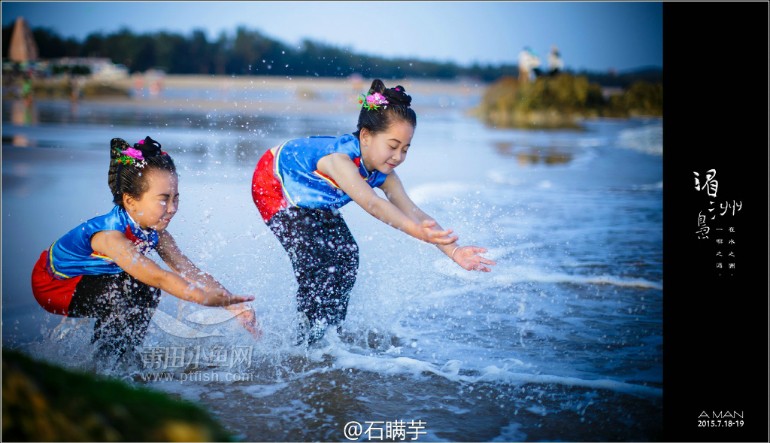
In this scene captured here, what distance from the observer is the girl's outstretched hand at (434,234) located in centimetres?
282

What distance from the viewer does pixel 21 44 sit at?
924cm

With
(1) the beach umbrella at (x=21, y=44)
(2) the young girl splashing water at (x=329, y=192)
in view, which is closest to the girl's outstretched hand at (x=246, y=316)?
(2) the young girl splashing water at (x=329, y=192)

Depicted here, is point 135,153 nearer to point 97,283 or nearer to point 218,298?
point 97,283

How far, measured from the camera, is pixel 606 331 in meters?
3.71

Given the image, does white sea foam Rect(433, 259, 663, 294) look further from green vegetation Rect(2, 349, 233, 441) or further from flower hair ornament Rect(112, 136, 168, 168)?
green vegetation Rect(2, 349, 233, 441)

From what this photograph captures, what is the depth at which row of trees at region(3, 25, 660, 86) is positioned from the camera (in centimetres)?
732

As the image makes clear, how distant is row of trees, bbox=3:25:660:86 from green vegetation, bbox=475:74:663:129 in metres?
0.78

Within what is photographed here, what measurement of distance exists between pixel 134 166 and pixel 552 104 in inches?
534

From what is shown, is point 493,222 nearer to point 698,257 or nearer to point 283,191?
point 698,257

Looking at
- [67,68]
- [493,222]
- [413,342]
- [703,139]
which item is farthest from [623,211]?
[67,68]

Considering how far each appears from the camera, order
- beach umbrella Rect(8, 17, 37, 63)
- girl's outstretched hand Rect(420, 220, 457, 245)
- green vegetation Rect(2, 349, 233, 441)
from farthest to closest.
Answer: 1. beach umbrella Rect(8, 17, 37, 63)
2. girl's outstretched hand Rect(420, 220, 457, 245)
3. green vegetation Rect(2, 349, 233, 441)

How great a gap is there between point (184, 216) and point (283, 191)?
105 cm

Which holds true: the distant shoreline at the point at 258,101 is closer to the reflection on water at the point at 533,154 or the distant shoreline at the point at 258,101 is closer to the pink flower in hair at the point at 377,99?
the reflection on water at the point at 533,154

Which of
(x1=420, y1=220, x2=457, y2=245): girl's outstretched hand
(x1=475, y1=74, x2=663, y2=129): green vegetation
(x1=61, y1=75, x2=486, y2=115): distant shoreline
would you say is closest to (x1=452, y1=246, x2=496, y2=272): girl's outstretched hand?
(x1=420, y1=220, x2=457, y2=245): girl's outstretched hand
